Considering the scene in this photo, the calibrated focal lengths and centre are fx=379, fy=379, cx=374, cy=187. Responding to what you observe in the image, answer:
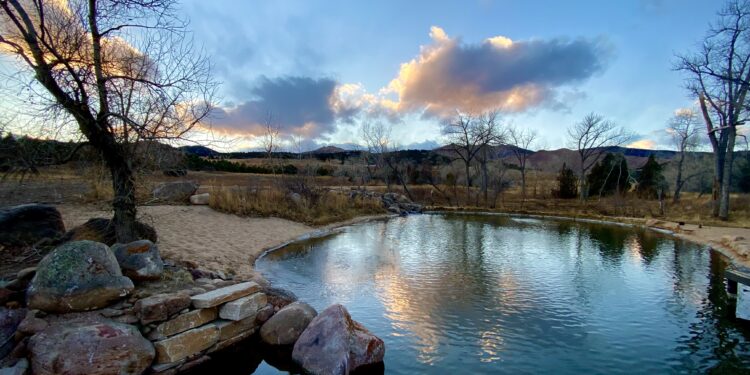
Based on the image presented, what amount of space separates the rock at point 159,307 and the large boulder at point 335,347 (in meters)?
1.78

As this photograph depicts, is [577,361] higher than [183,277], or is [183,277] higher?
[183,277]

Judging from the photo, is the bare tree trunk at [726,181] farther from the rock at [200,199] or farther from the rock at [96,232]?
the rock at [96,232]

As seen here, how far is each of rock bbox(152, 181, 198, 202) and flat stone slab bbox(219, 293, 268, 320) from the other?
13.3 metres

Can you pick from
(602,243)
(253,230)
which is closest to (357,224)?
(253,230)

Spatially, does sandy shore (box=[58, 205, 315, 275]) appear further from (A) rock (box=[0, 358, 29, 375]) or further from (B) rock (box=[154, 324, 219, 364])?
(A) rock (box=[0, 358, 29, 375])

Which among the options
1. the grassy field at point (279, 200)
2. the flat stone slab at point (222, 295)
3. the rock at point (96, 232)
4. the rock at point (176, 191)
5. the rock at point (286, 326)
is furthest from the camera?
the rock at point (176, 191)

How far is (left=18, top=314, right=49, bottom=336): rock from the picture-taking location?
450cm

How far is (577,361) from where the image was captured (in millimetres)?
5688

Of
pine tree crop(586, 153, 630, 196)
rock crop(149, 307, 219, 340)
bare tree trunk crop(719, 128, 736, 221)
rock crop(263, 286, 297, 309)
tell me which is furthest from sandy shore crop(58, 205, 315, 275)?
pine tree crop(586, 153, 630, 196)

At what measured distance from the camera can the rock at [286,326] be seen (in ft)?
19.9

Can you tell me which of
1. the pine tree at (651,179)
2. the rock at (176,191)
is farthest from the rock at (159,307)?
the pine tree at (651,179)

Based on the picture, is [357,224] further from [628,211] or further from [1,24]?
[628,211]

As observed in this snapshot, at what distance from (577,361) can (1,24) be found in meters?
10.8

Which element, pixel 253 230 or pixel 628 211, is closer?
pixel 253 230
